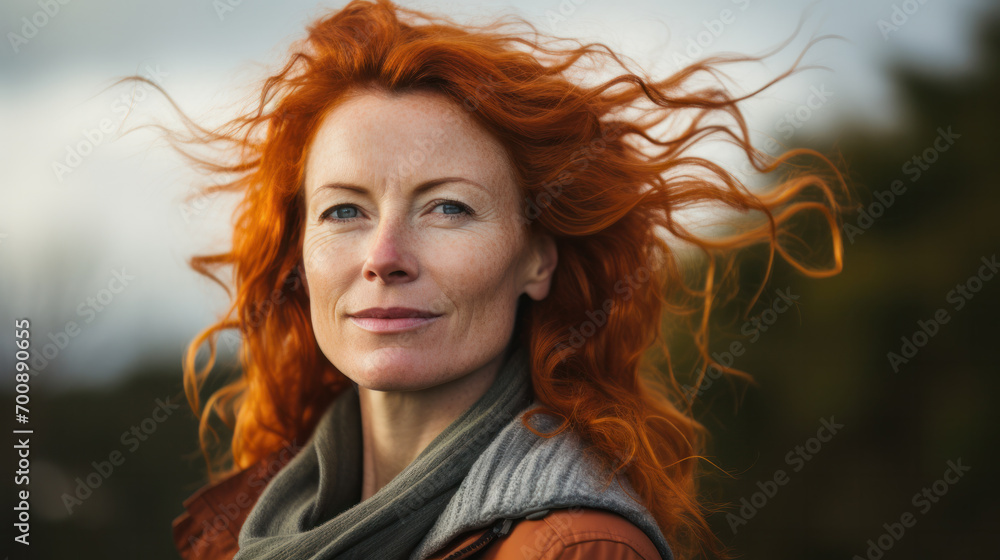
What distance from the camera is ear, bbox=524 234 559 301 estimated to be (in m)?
2.39

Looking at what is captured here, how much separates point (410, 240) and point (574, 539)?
3.06 feet

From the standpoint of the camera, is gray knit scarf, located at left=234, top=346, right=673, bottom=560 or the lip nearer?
gray knit scarf, located at left=234, top=346, right=673, bottom=560

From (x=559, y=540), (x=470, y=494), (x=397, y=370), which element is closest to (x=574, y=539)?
(x=559, y=540)

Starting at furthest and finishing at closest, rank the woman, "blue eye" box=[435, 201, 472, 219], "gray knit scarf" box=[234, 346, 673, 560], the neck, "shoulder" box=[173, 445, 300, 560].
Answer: "shoulder" box=[173, 445, 300, 560]
the neck
"blue eye" box=[435, 201, 472, 219]
the woman
"gray knit scarf" box=[234, 346, 673, 560]

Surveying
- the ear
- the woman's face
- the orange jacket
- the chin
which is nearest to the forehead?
the woman's face

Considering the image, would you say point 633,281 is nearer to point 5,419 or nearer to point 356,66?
point 356,66

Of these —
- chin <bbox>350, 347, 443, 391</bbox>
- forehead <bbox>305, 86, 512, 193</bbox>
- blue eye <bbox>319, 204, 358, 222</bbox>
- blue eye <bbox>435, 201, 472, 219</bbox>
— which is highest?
forehead <bbox>305, 86, 512, 193</bbox>

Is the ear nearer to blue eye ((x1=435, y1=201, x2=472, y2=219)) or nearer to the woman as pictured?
the woman

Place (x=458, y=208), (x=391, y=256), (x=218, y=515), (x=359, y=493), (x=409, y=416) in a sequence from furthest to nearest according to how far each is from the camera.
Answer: (x=218, y=515) < (x=359, y=493) < (x=409, y=416) < (x=458, y=208) < (x=391, y=256)

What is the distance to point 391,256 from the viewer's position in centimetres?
203

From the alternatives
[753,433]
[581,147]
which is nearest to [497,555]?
[581,147]

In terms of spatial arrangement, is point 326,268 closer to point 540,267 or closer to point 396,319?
point 396,319

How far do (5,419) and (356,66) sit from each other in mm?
5018

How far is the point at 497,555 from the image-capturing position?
72.4 inches
